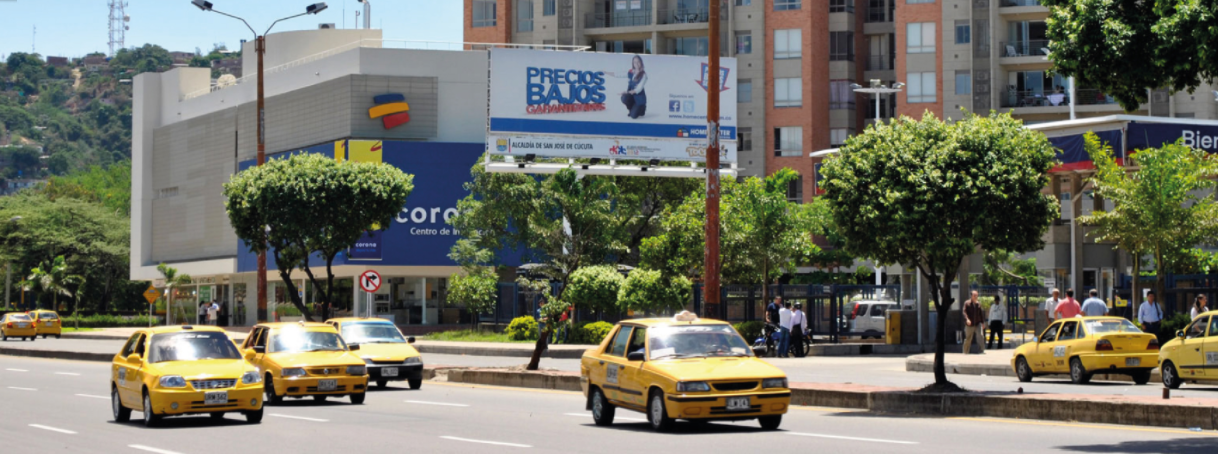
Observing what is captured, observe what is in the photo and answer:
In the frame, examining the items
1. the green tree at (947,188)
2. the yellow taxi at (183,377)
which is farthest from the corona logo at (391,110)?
the green tree at (947,188)

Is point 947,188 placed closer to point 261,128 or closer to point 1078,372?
point 1078,372

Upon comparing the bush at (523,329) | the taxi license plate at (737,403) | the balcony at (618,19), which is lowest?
the bush at (523,329)

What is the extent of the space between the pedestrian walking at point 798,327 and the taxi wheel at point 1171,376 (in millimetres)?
14512

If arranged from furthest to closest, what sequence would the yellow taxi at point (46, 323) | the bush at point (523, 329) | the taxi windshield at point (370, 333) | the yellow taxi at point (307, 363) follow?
the yellow taxi at point (46, 323) < the bush at point (523, 329) < the taxi windshield at point (370, 333) < the yellow taxi at point (307, 363)

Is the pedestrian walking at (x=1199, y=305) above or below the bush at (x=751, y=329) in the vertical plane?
above

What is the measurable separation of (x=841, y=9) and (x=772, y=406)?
199 feet

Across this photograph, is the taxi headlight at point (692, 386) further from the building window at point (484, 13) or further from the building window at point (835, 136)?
the building window at point (484, 13)

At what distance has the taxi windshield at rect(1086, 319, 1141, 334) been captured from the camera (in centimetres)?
2470

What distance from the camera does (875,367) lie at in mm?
32438

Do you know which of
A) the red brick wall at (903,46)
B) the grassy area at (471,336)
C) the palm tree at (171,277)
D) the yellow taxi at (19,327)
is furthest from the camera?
the palm tree at (171,277)

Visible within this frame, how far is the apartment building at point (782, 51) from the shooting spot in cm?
7281

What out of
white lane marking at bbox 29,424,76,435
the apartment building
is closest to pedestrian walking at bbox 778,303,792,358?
white lane marking at bbox 29,424,76,435

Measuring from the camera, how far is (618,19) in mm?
77062

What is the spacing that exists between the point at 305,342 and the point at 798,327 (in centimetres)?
1699
